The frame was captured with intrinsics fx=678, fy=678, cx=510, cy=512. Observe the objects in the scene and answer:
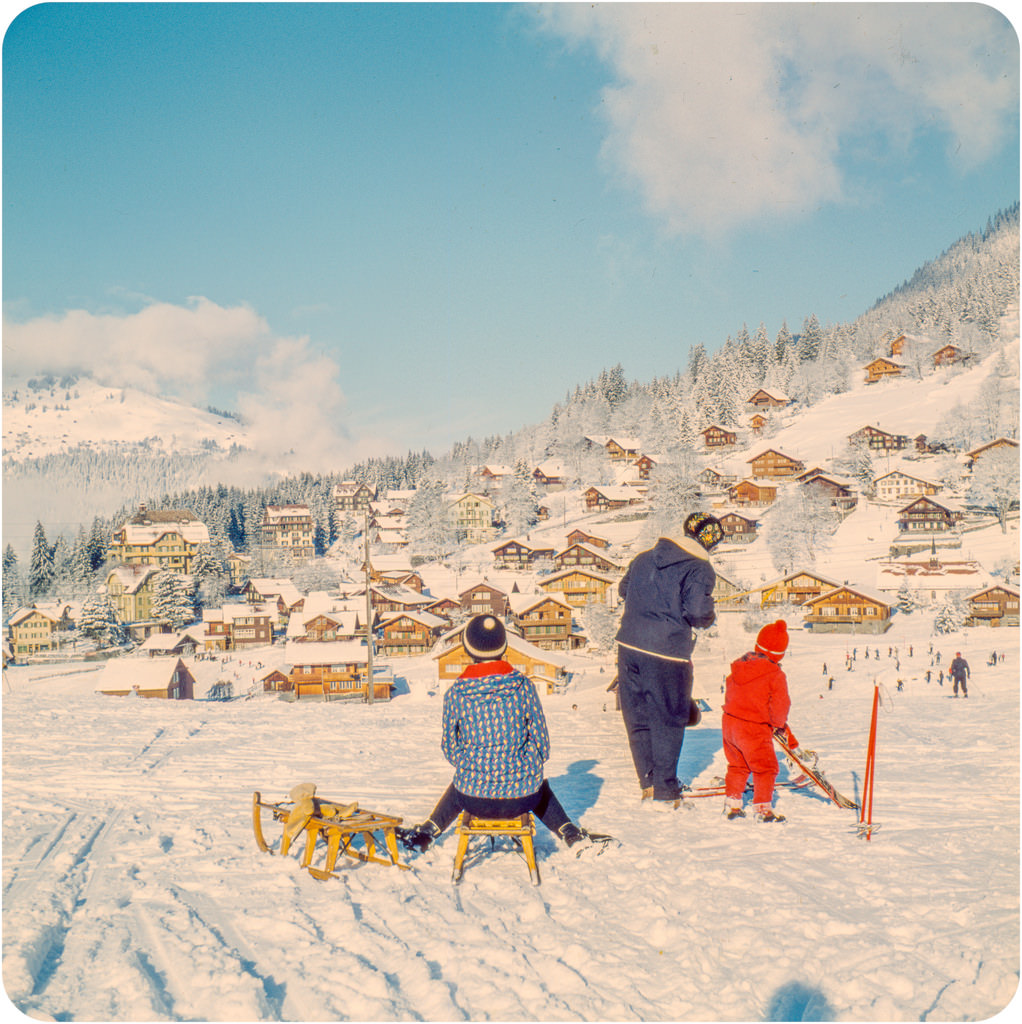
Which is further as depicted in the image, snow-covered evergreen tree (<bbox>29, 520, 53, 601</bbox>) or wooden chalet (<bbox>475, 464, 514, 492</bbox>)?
wooden chalet (<bbox>475, 464, 514, 492</bbox>)

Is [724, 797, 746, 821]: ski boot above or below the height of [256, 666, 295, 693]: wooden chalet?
above

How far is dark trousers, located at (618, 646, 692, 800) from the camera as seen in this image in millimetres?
4945

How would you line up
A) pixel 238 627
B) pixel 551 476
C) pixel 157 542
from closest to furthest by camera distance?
pixel 238 627 → pixel 157 542 → pixel 551 476

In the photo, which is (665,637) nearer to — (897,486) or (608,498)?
(897,486)

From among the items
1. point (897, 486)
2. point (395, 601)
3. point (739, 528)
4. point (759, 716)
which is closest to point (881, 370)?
point (897, 486)

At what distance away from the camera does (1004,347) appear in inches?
4296

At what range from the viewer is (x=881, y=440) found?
91.9 m

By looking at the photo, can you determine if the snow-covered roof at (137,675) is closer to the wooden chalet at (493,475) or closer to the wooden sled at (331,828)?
the wooden sled at (331,828)

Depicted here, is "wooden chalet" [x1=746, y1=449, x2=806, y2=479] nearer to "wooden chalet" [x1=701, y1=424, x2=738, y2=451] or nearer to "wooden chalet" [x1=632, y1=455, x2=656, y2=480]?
"wooden chalet" [x1=632, y1=455, x2=656, y2=480]

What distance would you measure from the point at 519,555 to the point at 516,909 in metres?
73.7

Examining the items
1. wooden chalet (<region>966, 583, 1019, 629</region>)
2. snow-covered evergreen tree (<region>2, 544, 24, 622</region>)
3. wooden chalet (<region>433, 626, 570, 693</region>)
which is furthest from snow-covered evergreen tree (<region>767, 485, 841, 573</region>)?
snow-covered evergreen tree (<region>2, 544, 24, 622</region>)

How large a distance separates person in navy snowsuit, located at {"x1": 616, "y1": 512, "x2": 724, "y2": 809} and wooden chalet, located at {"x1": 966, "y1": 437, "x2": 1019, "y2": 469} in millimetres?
85977

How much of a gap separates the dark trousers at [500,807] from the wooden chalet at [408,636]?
167 ft

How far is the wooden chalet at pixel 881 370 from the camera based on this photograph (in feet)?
395
